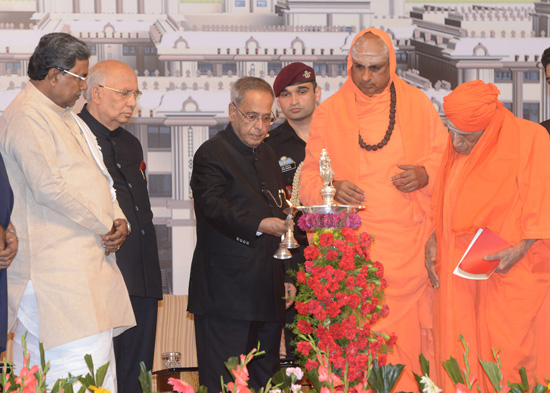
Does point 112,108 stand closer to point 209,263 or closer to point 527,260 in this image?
point 209,263

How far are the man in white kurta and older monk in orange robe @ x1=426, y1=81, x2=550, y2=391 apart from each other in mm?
1499

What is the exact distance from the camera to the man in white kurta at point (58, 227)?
3.03 metres

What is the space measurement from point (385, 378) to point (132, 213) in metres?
2.22

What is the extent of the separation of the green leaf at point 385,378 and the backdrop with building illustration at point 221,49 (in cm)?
384

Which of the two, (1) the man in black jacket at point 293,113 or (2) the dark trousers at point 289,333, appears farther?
(1) the man in black jacket at point 293,113

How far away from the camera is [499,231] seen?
3441 millimetres

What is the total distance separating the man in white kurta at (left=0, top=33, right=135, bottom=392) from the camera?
303cm

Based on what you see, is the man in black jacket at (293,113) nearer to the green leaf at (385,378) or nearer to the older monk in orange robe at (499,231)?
the older monk in orange robe at (499,231)

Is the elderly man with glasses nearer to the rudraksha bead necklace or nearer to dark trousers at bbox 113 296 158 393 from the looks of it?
dark trousers at bbox 113 296 158 393

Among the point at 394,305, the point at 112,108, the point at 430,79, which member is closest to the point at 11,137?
the point at 112,108

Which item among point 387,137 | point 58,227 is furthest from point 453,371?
point 387,137

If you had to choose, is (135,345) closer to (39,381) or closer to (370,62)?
(370,62)

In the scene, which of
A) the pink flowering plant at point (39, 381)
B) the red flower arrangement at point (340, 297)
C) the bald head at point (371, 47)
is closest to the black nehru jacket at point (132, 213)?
the red flower arrangement at point (340, 297)

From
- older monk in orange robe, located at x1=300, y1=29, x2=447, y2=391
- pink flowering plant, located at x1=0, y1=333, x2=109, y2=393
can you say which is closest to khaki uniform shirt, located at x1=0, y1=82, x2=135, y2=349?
older monk in orange robe, located at x1=300, y1=29, x2=447, y2=391
